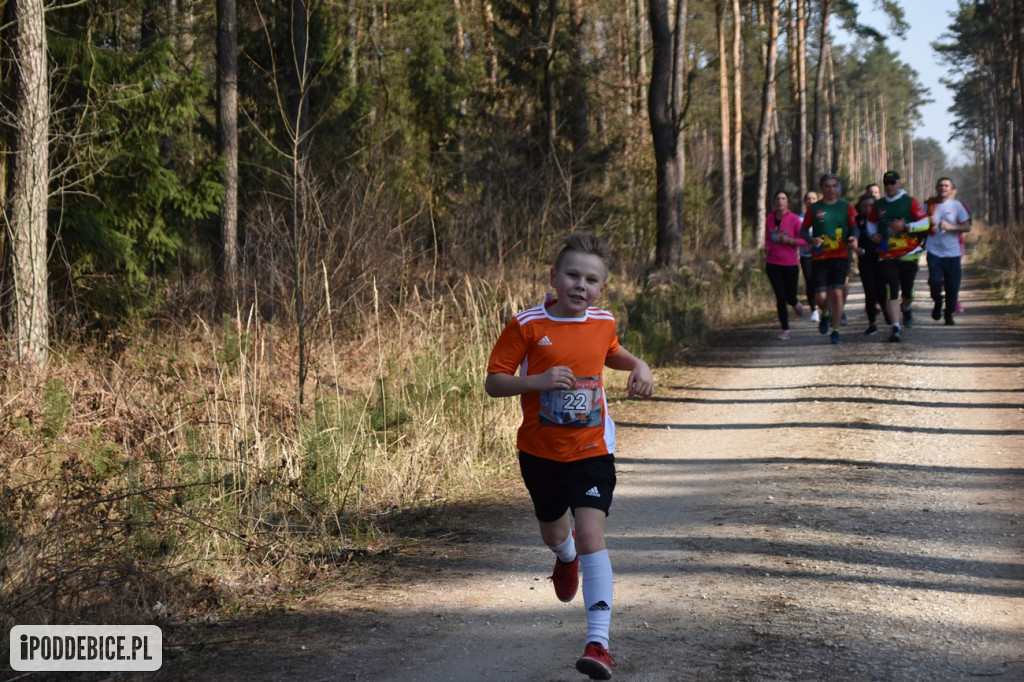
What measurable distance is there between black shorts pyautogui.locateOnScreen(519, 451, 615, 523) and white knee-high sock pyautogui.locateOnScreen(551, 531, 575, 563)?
0.26m

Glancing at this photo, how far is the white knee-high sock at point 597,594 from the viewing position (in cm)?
417

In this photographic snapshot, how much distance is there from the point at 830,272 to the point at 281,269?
7.33 meters

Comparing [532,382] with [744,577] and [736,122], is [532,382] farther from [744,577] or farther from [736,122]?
[736,122]

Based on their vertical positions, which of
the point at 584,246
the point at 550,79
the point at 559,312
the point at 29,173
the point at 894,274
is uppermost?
the point at 550,79

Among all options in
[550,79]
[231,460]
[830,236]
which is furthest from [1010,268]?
[231,460]

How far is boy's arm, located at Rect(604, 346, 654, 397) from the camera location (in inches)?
168

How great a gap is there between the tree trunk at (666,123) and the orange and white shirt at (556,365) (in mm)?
15028

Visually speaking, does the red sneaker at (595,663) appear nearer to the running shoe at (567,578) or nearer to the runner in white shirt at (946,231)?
the running shoe at (567,578)

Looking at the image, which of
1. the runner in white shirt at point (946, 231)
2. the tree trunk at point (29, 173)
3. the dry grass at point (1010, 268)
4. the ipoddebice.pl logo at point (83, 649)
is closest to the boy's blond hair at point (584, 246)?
the ipoddebice.pl logo at point (83, 649)

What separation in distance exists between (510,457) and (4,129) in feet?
22.1

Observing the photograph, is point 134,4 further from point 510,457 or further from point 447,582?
point 447,582

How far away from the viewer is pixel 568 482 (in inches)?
170

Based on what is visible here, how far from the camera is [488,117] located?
2312cm

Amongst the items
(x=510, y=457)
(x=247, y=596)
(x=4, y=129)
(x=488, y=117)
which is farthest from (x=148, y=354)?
(x=488, y=117)
